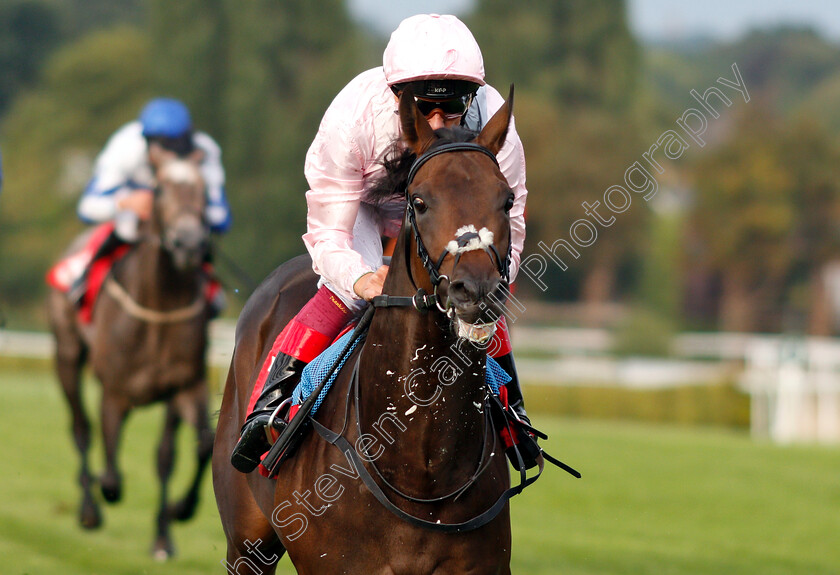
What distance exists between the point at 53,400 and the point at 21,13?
42.2 meters

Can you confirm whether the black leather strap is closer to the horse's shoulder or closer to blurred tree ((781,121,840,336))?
the horse's shoulder

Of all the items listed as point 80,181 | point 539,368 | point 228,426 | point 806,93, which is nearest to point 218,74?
point 80,181

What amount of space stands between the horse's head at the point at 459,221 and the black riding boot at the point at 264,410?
822 millimetres

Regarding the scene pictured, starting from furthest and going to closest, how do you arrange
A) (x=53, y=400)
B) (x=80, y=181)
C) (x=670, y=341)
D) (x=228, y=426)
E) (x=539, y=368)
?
1. (x=80, y=181)
2. (x=670, y=341)
3. (x=539, y=368)
4. (x=53, y=400)
5. (x=228, y=426)

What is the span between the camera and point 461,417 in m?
3.08

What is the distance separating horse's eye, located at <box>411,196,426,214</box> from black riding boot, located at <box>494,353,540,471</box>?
3.02ft

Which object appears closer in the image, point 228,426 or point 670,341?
point 228,426

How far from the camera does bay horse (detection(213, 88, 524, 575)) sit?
2.78 metres

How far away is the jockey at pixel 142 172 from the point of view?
706cm

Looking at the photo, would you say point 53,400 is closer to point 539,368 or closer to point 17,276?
point 539,368

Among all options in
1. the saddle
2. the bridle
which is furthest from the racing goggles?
the saddle

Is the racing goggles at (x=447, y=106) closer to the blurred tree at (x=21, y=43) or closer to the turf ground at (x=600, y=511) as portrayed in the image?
the turf ground at (x=600, y=511)

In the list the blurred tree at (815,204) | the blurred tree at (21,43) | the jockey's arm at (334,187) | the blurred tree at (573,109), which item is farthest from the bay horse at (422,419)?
the blurred tree at (21,43)

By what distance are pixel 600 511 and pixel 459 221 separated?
6836 mm
